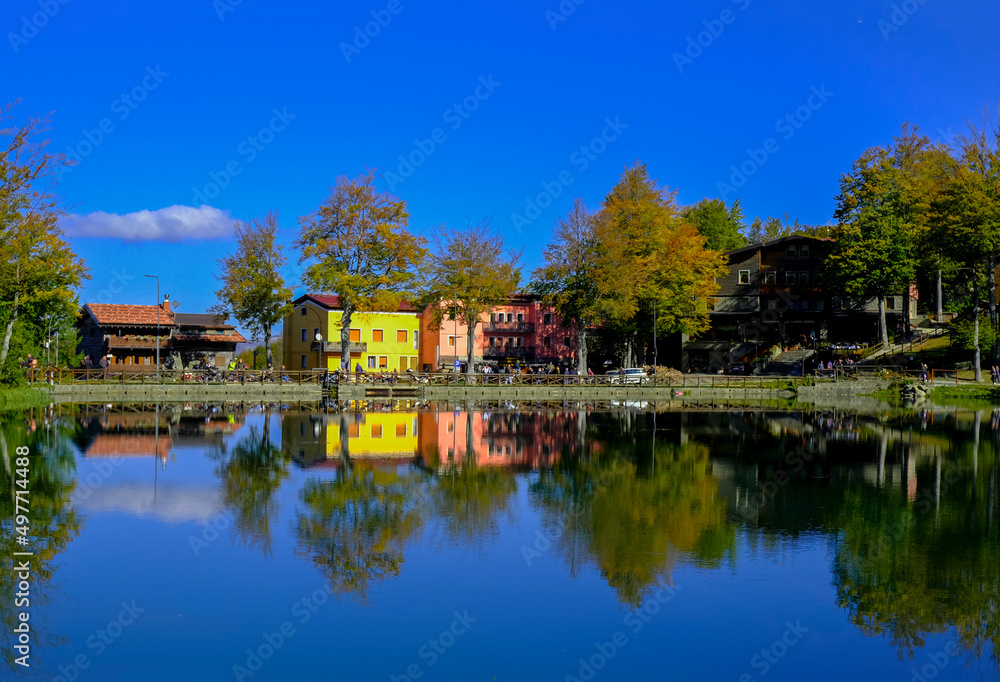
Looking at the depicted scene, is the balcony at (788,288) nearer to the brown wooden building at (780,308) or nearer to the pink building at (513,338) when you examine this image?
the brown wooden building at (780,308)

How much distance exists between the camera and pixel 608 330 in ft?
257

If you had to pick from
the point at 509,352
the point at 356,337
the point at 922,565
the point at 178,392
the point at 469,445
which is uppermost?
the point at 356,337

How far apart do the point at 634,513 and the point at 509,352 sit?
67335 mm

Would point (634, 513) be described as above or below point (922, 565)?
above

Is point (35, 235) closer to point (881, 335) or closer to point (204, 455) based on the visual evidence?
point (204, 455)

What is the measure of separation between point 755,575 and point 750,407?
40.7 meters

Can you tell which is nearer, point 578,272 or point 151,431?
point 151,431

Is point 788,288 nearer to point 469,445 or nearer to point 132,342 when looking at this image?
point 469,445

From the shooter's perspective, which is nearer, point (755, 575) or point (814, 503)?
point (755, 575)

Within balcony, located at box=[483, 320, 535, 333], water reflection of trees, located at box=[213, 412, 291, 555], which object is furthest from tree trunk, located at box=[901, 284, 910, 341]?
water reflection of trees, located at box=[213, 412, 291, 555]

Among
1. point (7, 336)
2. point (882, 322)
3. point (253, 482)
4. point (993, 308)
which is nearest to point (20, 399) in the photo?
point (7, 336)

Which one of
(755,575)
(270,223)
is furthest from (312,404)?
(755,575)

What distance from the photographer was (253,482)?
21312 millimetres

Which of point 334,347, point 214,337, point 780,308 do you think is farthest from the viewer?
point 214,337
